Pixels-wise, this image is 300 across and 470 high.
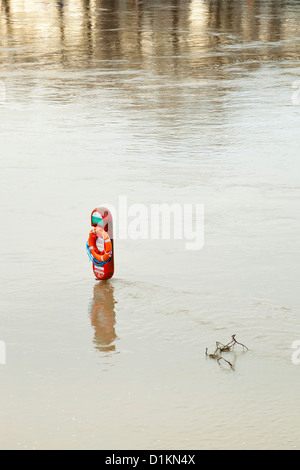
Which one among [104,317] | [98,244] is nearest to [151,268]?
[98,244]

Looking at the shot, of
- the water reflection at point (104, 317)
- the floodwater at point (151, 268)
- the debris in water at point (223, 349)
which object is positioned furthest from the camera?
the water reflection at point (104, 317)

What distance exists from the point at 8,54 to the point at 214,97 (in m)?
8.33

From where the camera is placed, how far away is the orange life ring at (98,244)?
19.5 feet

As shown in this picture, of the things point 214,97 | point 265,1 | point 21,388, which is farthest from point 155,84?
point 265,1

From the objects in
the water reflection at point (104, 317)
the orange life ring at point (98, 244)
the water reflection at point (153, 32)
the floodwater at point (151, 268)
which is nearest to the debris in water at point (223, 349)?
the floodwater at point (151, 268)

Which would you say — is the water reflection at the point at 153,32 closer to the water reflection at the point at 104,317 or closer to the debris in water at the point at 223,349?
the water reflection at the point at 104,317

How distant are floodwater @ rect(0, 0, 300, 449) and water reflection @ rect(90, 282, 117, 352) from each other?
0.02 m

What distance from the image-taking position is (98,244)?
6.06 metres

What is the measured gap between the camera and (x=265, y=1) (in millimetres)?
33969

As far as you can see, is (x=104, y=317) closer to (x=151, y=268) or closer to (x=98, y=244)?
(x=98, y=244)

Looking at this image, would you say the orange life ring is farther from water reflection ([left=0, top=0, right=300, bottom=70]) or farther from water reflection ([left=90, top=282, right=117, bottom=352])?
water reflection ([left=0, top=0, right=300, bottom=70])

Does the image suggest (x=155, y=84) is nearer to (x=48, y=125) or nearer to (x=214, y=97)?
(x=214, y=97)

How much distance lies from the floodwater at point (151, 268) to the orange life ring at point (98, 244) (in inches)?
8.7

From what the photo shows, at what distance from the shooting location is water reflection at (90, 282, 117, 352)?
16.9 feet
